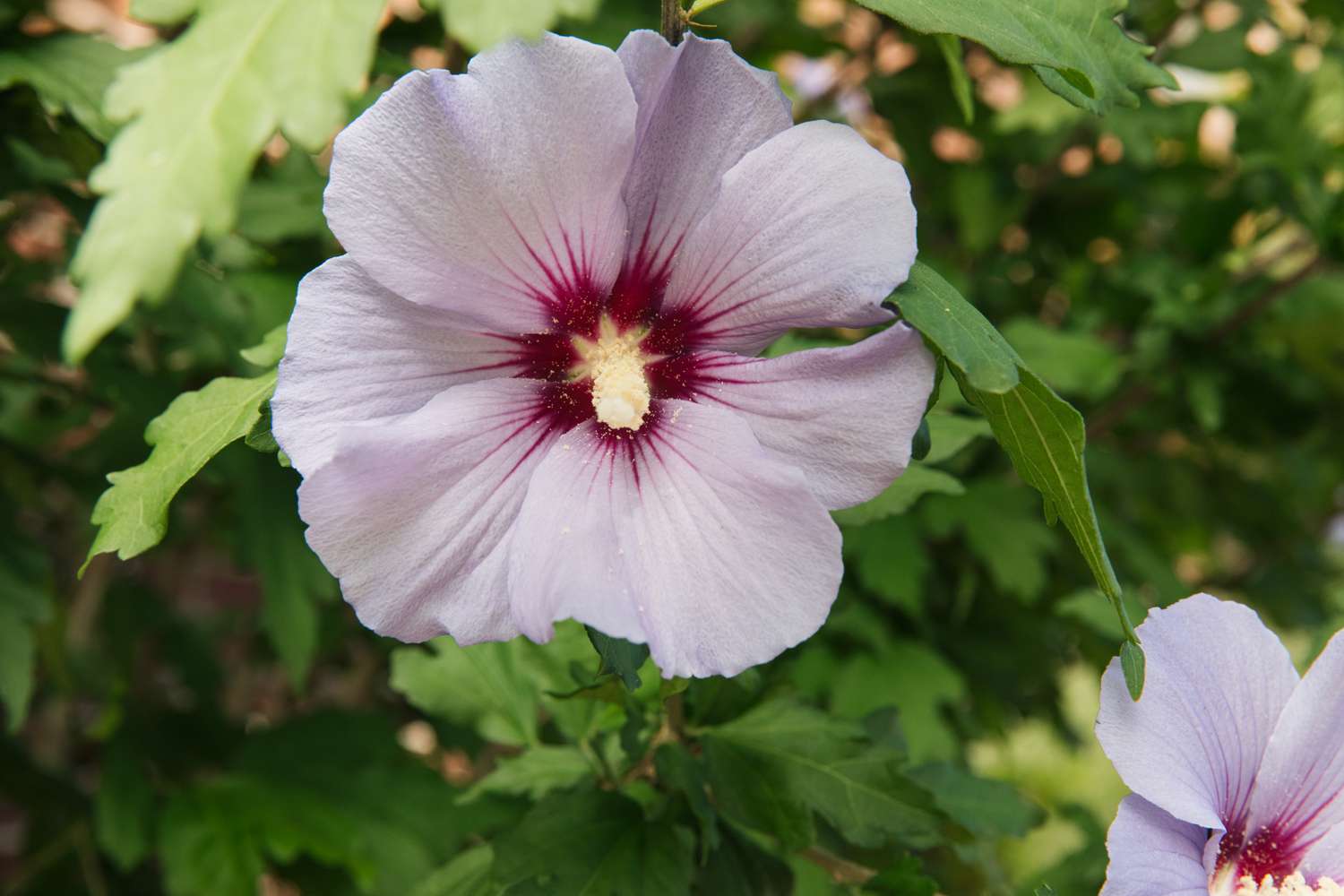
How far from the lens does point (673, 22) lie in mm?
660

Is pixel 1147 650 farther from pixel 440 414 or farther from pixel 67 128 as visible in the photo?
pixel 67 128

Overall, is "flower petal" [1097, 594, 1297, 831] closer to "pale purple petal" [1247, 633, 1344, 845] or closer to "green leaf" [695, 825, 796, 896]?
"pale purple petal" [1247, 633, 1344, 845]

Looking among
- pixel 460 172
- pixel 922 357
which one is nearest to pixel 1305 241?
pixel 922 357

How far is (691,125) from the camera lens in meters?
0.64

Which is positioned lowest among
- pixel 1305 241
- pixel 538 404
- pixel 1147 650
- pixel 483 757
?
pixel 483 757

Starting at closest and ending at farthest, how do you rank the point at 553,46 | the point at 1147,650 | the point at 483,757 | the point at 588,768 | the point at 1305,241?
the point at 553,46 → the point at 1147,650 → the point at 588,768 → the point at 1305,241 → the point at 483,757

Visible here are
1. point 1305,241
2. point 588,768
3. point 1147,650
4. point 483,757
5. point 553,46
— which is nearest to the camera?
point 553,46

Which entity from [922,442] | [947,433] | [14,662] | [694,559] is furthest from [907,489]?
[14,662]

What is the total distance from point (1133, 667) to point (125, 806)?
1204 mm

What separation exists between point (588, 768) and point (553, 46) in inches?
22.0

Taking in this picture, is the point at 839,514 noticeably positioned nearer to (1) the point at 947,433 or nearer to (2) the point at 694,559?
(1) the point at 947,433

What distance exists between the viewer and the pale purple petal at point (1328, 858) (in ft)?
2.41

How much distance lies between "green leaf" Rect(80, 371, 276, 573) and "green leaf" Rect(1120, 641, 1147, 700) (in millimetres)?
468

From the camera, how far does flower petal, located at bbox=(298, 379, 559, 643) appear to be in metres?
0.61
